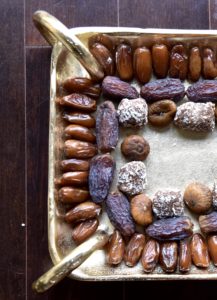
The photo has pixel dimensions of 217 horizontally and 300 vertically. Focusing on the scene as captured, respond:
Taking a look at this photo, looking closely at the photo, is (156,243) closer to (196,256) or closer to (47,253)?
(196,256)

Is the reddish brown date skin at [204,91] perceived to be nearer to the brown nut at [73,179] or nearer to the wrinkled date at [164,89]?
the wrinkled date at [164,89]

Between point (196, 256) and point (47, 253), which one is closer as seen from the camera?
point (196, 256)

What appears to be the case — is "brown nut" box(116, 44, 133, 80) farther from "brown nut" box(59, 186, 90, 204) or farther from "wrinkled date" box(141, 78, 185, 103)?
"brown nut" box(59, 186, 90, 204)

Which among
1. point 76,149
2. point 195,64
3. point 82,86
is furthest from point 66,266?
point 195,64

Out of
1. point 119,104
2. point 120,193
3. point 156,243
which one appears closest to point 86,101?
point 119,104

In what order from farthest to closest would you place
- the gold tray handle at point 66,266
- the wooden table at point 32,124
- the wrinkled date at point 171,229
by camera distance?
the wooden table at point 32,124, the wrinkled date at point 171,229, the gold tray handle at point 66,266

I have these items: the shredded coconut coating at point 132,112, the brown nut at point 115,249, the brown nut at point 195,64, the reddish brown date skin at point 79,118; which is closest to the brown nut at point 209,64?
the brown nut at point 195,64
